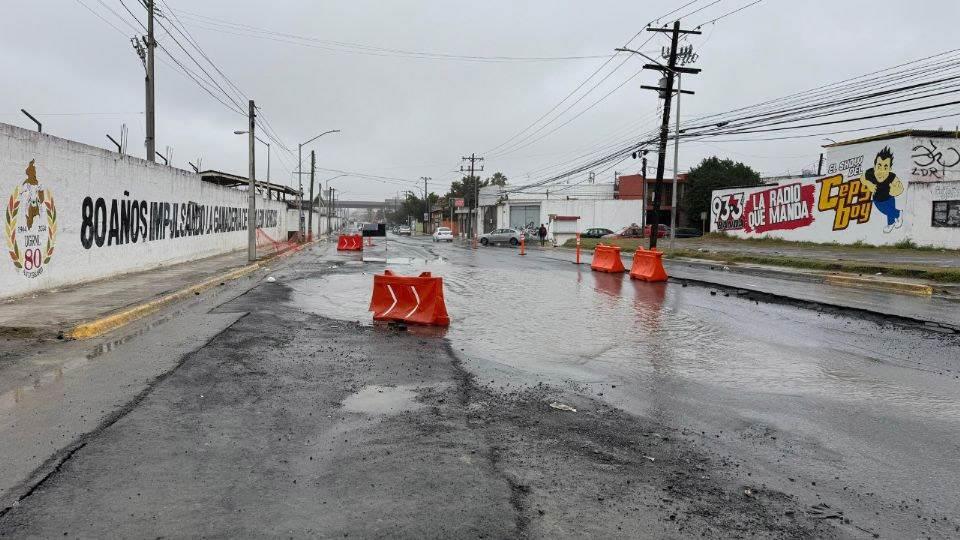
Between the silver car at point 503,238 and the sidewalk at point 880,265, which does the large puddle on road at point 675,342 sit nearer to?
the sidewalk at point 880,265

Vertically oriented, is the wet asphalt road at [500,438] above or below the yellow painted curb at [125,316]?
above

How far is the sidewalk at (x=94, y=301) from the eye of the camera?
375 inches

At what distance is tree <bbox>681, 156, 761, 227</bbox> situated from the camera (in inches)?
2926

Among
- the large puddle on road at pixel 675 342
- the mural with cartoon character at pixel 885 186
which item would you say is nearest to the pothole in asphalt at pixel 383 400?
the large puddle on road at pixel 675 342

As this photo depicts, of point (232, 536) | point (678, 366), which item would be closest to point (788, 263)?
point (678, 366)

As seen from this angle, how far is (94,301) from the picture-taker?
40.4 ft

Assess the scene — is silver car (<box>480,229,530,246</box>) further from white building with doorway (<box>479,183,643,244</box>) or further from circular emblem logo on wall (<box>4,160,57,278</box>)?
circular emblem logo on wall (<box>4,160,57,278</box>)

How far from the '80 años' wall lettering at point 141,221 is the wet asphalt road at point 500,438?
283 inches

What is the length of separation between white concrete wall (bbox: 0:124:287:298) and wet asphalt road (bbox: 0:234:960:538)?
4.64 metres

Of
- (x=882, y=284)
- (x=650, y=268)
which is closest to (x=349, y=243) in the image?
(x=650, y=268)

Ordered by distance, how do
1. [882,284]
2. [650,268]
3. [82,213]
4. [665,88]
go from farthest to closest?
[665,88] < [650,268] < [882,284] < [82,213]

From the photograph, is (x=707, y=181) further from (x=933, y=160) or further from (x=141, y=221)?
(x=141, y=221)

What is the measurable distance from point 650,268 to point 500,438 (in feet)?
55.6

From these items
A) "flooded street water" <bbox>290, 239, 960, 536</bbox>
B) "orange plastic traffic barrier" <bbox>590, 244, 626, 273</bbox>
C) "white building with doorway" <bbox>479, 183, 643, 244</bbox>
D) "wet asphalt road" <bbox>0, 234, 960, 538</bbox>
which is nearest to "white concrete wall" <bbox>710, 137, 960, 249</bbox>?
"orange plastic traffic barrier" <bbox>590, 244, 626, 273</bbox>
